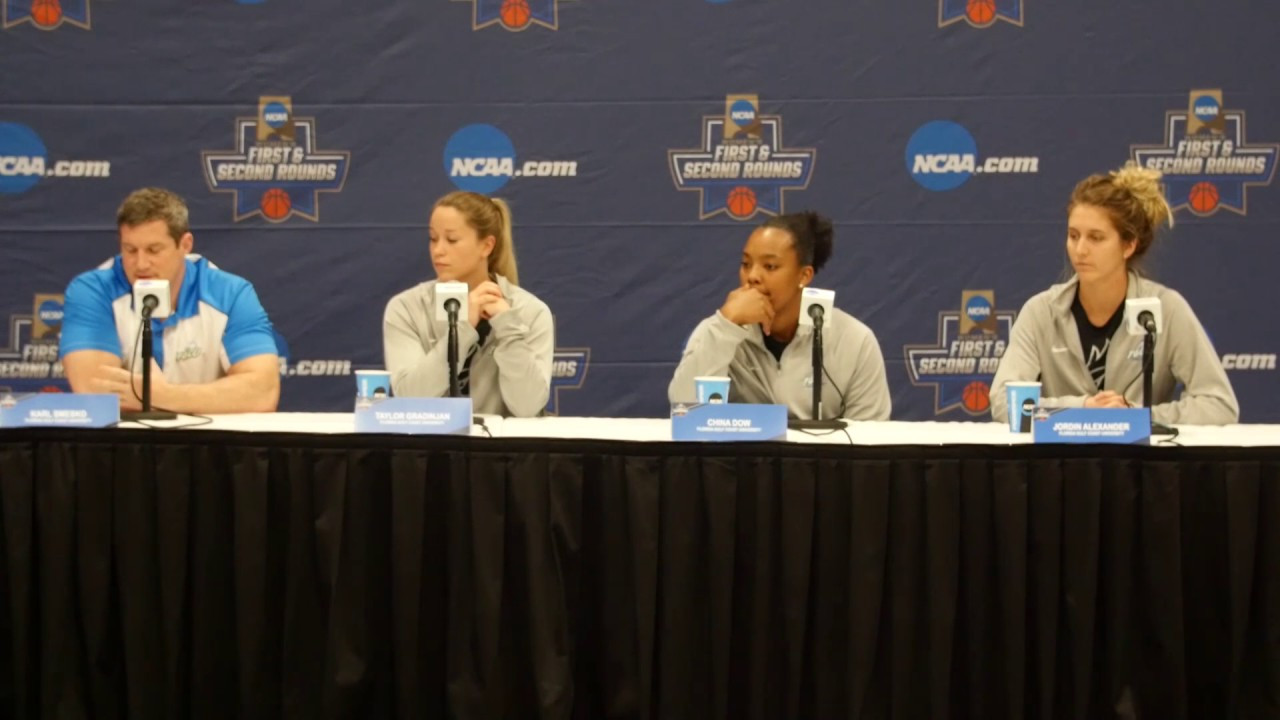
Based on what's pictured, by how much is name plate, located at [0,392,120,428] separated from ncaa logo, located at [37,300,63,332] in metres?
2.21

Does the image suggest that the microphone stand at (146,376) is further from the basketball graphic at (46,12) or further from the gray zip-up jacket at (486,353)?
the basketball graphic at (46,12)

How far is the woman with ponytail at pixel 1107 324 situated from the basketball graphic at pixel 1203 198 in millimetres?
1471

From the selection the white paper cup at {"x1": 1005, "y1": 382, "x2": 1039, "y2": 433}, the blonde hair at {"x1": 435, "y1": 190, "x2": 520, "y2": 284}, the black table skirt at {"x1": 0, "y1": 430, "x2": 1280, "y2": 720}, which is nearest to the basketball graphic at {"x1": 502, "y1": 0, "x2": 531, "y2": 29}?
the blonde hair at {"x1": 435, "y1": 190, "x2": 520, "y2": 284}

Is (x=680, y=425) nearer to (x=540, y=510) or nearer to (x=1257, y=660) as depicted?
(x=540, y=510)

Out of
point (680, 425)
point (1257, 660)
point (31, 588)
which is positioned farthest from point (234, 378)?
point (1257, 660)

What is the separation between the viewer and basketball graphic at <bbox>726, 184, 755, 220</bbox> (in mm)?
4137

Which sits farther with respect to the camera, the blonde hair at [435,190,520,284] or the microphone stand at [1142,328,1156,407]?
the blonde hair at [435,190,520,284]

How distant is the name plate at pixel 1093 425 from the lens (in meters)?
2.07

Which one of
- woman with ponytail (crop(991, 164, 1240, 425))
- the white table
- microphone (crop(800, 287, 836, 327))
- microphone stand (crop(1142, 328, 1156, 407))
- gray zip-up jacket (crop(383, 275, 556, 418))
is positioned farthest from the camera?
gray zip-up jacket (crop(383, 275, 556, 418))

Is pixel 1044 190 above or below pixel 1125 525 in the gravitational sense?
above

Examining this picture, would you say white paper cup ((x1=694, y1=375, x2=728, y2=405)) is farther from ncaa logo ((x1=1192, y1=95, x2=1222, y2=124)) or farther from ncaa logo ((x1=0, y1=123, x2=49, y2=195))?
ncaa logo ((x1=0, y1=123, x2=49, y2=195))

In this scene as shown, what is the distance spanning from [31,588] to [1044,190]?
11.3 feet

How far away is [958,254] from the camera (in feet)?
13.4

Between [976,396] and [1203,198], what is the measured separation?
1089 mm
